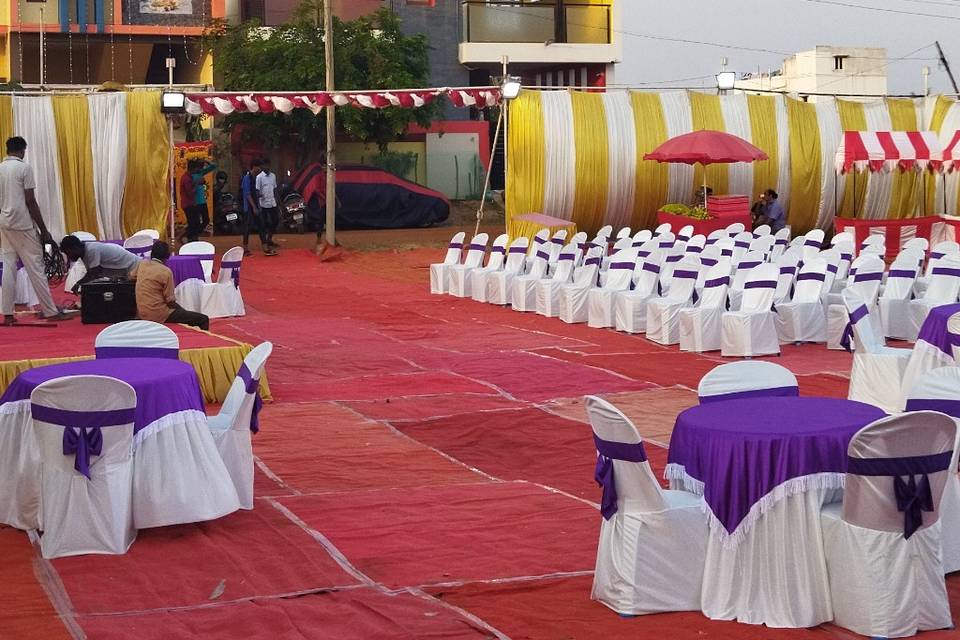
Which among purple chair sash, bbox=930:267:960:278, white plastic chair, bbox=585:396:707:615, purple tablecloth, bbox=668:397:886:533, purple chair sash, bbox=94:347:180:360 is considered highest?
purple chair sash, bbox=930:267:960:278

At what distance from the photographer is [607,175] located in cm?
2492

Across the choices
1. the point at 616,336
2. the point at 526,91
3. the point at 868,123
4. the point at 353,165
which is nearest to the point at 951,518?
the point at 616,336

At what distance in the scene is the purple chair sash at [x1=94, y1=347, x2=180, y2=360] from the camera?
849 centimetres

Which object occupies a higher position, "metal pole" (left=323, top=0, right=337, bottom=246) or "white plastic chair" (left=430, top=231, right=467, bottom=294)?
"metal pole" (left=323, top=0, right=337, bottom=246)

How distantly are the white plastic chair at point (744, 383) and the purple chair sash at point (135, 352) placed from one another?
346 cm

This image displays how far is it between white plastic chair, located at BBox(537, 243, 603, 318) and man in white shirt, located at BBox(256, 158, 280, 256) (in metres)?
9.05

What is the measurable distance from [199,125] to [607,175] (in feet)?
33.3

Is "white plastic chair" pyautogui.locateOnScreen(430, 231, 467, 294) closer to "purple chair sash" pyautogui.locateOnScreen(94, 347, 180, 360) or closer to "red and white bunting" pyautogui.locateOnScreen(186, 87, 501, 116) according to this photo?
"red and white bunting" pyautogui.locateOnScreen(186, 87, 501, 116)

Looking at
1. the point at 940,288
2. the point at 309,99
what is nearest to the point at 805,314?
the point at 940,288

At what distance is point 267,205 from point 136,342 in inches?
677

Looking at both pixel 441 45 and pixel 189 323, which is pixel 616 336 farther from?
pixel 441 45

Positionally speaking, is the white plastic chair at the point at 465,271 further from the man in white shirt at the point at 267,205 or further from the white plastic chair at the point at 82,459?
the white plastic chair at the point at 82,459

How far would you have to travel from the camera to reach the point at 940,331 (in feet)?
31.6

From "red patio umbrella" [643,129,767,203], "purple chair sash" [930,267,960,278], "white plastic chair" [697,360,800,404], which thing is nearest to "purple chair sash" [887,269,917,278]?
"purple chair sash" [930,267,960,278]
